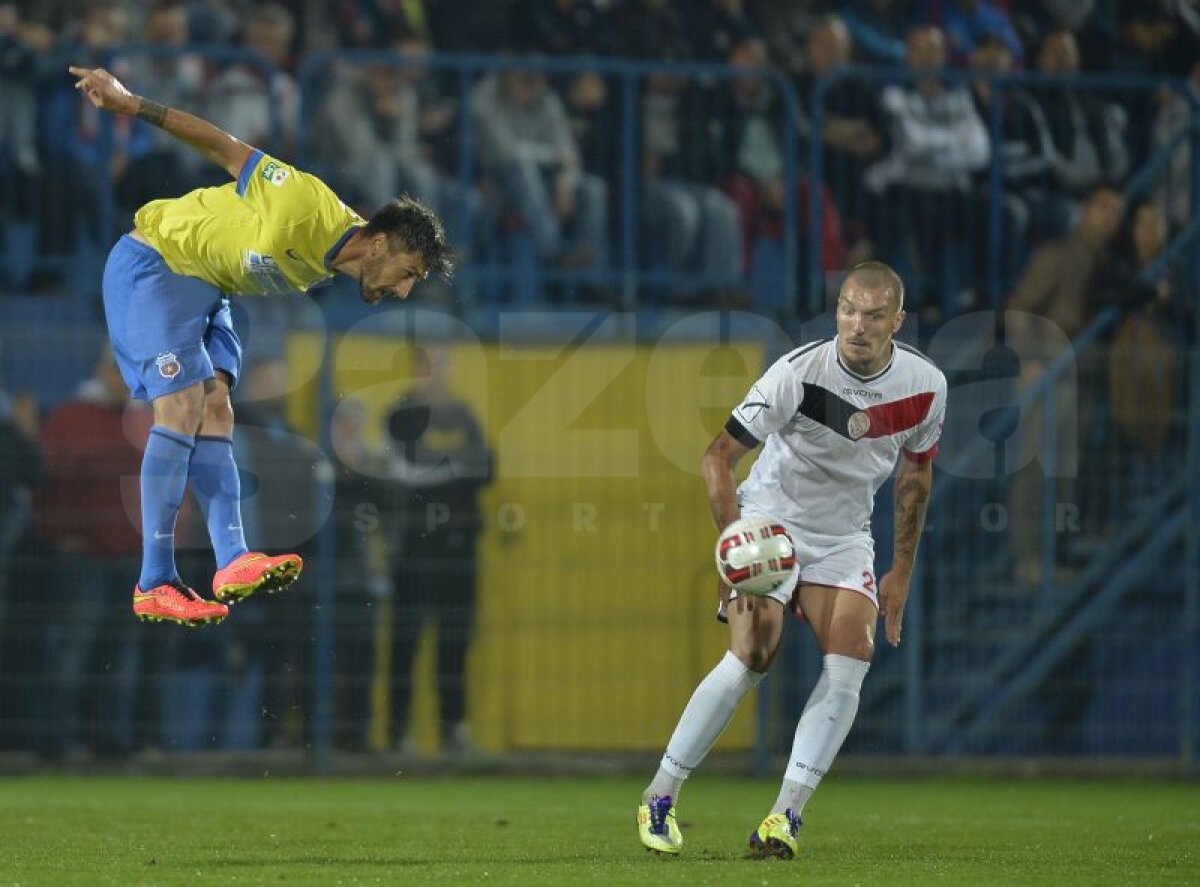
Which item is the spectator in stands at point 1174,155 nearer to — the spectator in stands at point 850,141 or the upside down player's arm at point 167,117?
the spectator in stands at point 850,141

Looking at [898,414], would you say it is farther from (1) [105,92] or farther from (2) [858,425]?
(1) [105,92]

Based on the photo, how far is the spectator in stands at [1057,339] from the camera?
1377 centimetres

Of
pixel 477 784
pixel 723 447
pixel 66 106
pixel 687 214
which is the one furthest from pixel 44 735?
pixel 723 447

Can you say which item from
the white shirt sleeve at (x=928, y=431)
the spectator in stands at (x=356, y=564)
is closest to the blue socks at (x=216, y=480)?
the white shirt sleeve at (x=928, y=431)

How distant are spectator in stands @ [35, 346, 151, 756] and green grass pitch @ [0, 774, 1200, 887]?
0.41m

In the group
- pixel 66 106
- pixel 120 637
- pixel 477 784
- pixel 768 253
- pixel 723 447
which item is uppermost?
pixel 66 106

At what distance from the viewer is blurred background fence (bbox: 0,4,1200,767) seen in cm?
1321

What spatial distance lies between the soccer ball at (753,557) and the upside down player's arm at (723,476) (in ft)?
0.26

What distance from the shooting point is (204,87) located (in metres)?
14.2

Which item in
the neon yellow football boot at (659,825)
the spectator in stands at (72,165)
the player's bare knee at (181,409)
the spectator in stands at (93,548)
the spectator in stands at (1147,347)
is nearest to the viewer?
the neon yellow football boot at (659,825)

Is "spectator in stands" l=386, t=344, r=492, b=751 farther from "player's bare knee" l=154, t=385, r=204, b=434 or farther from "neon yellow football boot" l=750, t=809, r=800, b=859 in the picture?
"neon yellow football boot" l=750, t=809, r=800, b=859

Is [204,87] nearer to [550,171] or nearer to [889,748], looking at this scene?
[550,171]

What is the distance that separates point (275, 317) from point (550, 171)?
2.22m

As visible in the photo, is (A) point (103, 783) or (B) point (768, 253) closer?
(A) point (103, 783)
